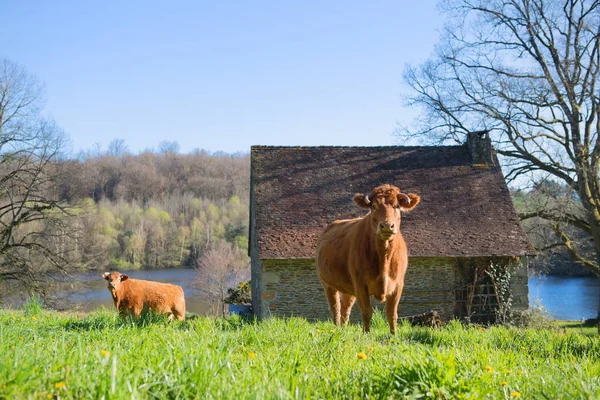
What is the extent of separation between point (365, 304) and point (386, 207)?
59.1 inches

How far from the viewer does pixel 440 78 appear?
79.1ft

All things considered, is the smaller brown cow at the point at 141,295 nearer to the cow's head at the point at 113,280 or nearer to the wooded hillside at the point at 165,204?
the cow's head at the point at 113,280

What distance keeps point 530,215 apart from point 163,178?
68.2 meters

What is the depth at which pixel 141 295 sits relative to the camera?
40.5ft

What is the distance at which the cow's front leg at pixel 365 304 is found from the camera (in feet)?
25.5

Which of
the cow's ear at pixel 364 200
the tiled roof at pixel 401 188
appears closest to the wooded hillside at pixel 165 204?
the tiled roof at pixel 401 188

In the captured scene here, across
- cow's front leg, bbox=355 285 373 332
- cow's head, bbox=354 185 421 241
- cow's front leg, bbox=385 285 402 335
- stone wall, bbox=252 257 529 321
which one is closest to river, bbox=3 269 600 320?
stone wall, bbox=252 257 529 321

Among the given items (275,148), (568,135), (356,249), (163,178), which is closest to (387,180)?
(275,148)

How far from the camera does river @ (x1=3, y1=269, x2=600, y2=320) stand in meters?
26.9

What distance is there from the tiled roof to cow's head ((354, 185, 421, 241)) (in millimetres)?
8953

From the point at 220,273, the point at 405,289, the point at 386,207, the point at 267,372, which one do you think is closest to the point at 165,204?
the point at 220,273

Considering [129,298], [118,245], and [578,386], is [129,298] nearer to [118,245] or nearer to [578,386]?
[578,386]

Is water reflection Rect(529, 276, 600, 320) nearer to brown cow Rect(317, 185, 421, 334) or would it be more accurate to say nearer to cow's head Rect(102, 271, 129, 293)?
brown cow Rect(317, 185, 421, 334)

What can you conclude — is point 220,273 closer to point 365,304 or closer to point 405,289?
point 405,289
